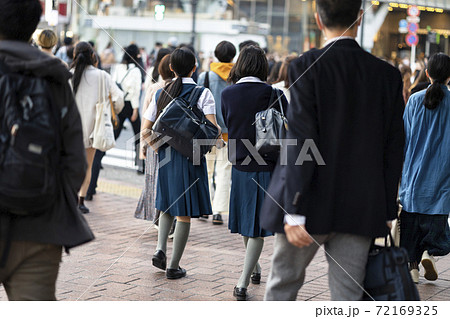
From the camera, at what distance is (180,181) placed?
19.6ft

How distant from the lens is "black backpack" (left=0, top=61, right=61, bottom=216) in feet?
9.50

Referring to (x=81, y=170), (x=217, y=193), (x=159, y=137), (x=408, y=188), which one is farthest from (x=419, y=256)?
(x=81, y=170)

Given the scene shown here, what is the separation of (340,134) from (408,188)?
2.86 m

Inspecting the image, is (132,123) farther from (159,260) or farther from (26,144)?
(26,144)

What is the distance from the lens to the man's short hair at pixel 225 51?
26.6 feet

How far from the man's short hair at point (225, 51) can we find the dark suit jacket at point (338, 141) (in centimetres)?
479

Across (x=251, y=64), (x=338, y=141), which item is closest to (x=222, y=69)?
(x=251, y=64)

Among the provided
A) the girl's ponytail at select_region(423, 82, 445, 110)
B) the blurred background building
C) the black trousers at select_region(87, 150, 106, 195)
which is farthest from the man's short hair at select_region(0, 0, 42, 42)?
the blurred background building

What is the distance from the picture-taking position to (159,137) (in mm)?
6027

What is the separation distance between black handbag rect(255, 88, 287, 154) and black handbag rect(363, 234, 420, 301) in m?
1.89

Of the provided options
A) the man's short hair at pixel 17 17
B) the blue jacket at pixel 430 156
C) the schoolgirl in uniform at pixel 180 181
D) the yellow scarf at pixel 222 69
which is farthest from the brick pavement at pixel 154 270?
the man's short hair at pixel 17 17

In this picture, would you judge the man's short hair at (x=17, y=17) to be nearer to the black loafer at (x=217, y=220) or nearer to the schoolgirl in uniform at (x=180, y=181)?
the schoolgirl in uniform at (x=180, y=181)

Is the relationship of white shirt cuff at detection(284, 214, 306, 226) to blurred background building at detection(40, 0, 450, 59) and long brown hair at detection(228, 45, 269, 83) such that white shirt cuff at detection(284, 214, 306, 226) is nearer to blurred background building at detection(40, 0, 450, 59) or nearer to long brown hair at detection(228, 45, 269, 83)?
long brown hair at detection(228, 45, 269, 83)
